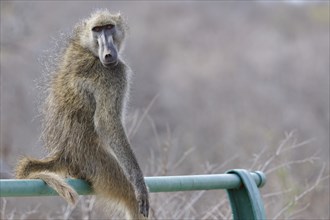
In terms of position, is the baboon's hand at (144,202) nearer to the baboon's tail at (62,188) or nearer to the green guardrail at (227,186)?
the green guardrail at (227,186)

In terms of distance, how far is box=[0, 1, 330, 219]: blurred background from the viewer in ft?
27.4

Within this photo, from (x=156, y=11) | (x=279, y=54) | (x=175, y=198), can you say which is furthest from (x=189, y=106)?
(x=175, y=198)

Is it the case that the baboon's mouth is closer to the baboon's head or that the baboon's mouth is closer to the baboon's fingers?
the baboon's head

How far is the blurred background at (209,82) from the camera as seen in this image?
8344mm

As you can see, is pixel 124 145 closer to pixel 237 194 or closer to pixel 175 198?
pixel 237 194

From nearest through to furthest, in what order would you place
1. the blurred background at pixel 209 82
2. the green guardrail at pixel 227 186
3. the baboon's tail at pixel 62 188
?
the baboon's tail at pixel 62 188
the green guardrail at pixel 227 186
the blurred background at pixel 209 82

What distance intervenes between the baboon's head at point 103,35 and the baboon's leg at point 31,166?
56 centimetres

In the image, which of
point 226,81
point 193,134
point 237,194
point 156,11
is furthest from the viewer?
point 156,11

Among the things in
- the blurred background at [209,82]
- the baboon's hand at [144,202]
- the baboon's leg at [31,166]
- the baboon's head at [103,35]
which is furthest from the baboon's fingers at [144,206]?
the blurred background at [209,82]

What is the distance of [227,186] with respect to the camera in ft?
14.8

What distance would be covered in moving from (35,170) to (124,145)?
458 mm

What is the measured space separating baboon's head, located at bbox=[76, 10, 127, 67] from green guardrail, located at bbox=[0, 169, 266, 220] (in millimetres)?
659

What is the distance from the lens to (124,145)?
4820 mm

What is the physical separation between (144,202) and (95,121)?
19.4 inches
